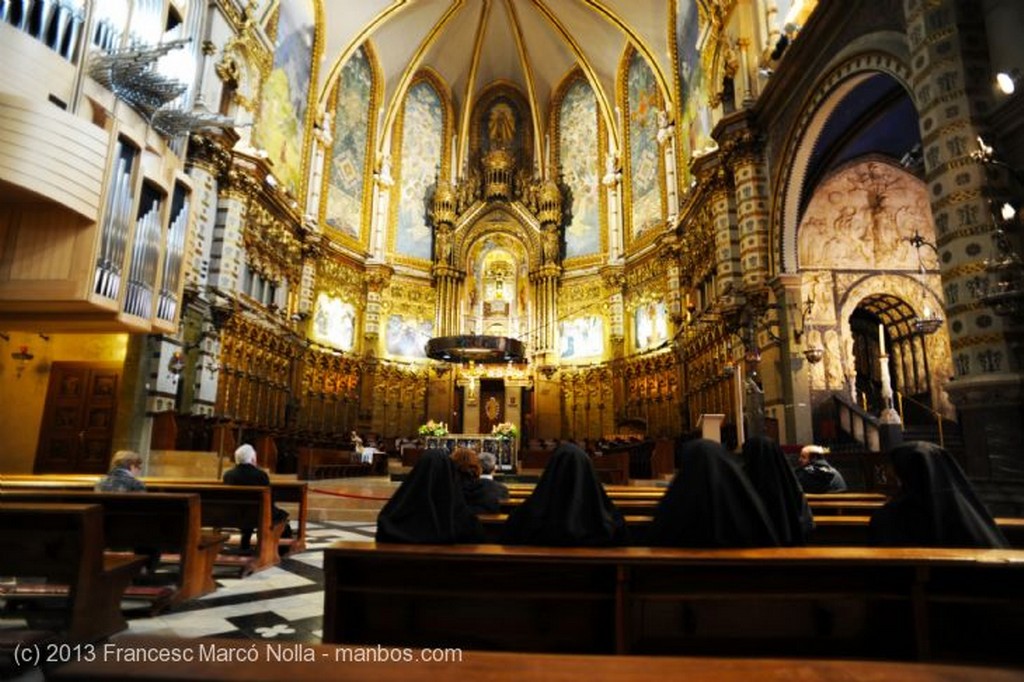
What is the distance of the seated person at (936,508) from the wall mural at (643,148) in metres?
21.1

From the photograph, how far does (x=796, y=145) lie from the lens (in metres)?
13.4

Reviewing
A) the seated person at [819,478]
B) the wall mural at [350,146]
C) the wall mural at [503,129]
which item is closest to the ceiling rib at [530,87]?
the wall mural at [503,129]

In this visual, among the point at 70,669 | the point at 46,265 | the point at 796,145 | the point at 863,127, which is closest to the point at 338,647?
the point at 70,669

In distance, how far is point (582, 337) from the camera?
87.2 feet

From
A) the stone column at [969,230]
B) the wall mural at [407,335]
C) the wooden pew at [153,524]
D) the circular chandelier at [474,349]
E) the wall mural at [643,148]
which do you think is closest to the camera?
the wooden pew at [153,524]

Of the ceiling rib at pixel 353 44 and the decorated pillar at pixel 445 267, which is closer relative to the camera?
the ceiling rib at pixel 353 44

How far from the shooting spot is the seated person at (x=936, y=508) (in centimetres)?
324

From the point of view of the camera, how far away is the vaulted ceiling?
23.5 metres

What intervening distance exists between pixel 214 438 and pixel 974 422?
15.4 m

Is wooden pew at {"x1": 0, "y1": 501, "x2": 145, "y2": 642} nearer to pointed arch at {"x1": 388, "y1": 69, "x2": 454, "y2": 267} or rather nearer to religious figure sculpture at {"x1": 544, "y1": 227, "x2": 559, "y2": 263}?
pointed arch at {"x1": 388, "y1": 69, "x2": 454, "y2": 267}

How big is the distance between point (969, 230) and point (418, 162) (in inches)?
1002

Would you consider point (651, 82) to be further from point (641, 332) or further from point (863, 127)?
point (863, 127)

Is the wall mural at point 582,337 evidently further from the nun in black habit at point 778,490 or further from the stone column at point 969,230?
the nun in black habit at point 778,490

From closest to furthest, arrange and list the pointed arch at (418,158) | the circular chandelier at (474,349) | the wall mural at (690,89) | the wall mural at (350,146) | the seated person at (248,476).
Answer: the seated person at (248,476) → the wall mural at (690,89) → the circular chandelier at (474,349) → the wall mural at (350,146) → the pointed arch at (418,158)
